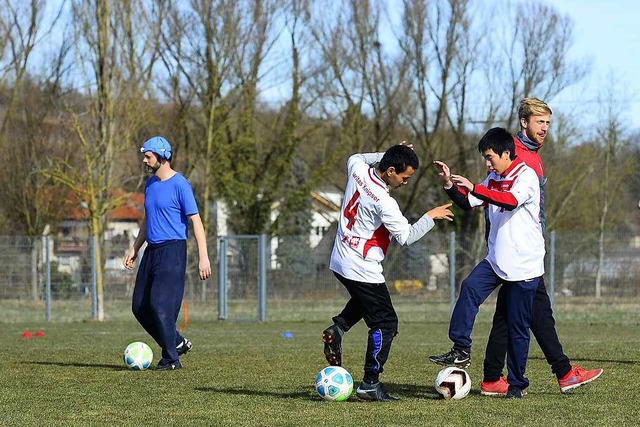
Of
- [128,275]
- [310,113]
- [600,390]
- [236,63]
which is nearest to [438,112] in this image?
[310,113]

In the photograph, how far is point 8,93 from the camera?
35312mm

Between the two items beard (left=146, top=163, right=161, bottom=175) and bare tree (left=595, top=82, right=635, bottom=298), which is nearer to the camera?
beard (left=146, top=163, right=161, bottom=175)

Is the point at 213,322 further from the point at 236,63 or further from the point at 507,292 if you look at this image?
the point at 507,292

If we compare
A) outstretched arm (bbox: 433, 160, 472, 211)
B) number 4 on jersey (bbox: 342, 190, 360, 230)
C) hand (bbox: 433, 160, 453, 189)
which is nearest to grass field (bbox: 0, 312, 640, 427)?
number 4 on jersey (bbox: 342, 190, 360, 230)

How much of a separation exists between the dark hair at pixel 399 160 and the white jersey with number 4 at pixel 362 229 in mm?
133

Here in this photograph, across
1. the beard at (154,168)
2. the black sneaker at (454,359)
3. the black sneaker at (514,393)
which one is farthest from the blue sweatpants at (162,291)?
the black sneaker at (514,393)

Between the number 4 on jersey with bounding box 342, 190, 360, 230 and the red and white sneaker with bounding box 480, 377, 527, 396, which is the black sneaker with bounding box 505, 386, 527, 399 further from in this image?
the number 4 on jersey with bounding box 342, 190, 360, 230

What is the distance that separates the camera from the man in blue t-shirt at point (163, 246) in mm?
9844

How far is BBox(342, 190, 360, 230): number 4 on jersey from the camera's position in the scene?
7602 mm

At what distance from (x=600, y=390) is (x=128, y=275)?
15.8m

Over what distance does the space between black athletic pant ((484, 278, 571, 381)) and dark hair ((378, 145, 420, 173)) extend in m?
1.25

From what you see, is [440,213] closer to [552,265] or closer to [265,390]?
[265,390]

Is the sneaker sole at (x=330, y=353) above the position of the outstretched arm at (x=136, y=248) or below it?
below

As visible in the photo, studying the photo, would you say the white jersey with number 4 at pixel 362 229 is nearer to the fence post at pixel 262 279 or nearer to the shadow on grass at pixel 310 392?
the shadow on grass at pixel 310 392
